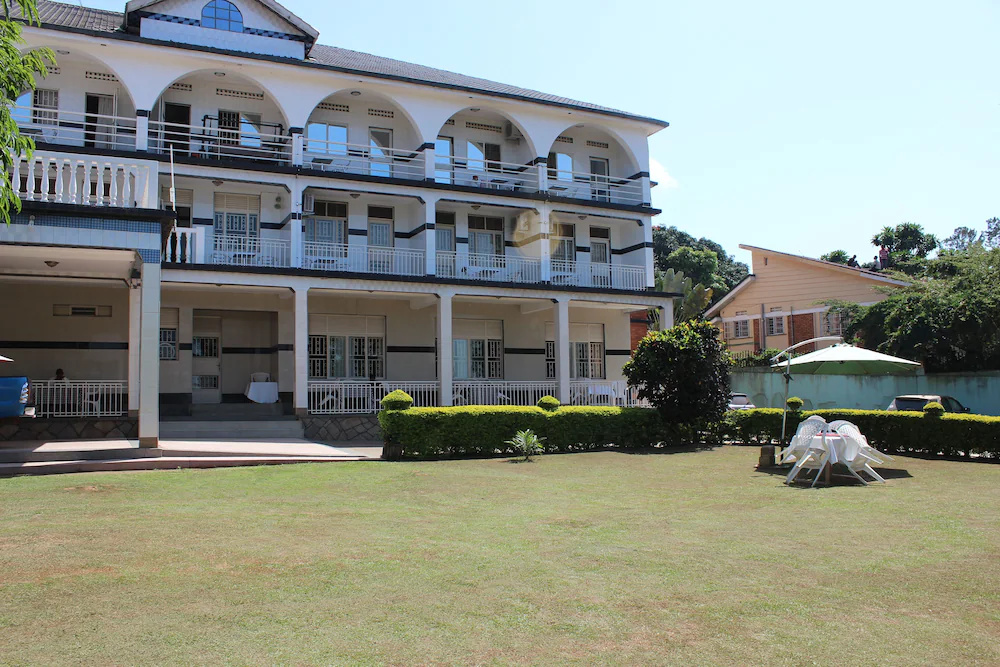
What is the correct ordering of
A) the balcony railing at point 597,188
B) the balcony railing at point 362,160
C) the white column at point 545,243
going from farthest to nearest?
the balcony railing at point 597,188 < the white column at point 545,243 < the balcony railing at point 362,160

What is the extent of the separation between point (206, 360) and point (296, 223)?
4985 millimetres

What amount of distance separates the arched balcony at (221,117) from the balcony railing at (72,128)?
0.81 metres

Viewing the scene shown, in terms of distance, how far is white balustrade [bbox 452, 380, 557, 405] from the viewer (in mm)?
22703

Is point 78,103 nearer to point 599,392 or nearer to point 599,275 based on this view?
point 599,275

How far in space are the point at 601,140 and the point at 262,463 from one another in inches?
744

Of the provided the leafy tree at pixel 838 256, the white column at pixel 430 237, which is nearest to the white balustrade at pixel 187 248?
the white column at pixel 430 237

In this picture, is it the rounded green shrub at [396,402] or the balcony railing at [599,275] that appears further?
the balcony railing at [599,275]

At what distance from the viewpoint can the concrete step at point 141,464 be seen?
12016mm

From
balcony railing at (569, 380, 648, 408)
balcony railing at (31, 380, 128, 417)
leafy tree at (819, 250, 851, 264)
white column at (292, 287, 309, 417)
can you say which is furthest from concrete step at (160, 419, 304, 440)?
leafy tree at (819, 250, 851, 264)

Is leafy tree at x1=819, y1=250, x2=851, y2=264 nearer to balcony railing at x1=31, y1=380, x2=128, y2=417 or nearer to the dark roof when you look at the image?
the dark roof

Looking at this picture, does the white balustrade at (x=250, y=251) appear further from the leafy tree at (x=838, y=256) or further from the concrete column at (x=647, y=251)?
the leafy tree at (x=838, y=256)

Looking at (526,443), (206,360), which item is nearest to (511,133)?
(206,360)

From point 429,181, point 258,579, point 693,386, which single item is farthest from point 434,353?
point 258,579

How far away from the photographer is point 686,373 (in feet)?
61.7
